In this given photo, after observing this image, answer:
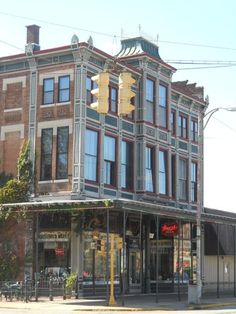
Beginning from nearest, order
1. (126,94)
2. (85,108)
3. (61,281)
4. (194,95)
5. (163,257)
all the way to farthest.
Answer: (126,94), (61,281), (85,108), (163,257), (194,95)

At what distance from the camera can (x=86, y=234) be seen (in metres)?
33.1

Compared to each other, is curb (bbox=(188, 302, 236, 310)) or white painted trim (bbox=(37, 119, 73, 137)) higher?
white painted trim (bbox=(37, 119, 73, 137))

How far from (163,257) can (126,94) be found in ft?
82.3

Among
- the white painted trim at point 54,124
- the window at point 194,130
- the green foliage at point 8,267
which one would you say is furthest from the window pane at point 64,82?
the window at point 194,130

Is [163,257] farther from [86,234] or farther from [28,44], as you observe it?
[28,44]

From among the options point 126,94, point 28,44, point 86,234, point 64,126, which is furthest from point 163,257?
point 126,94

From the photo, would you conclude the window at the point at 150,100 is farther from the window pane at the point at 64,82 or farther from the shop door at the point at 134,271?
the shop door at the point at 134,271

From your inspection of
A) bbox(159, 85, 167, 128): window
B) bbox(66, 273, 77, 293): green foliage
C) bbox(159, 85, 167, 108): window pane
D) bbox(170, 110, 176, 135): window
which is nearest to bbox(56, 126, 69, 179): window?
bbox(66, 273, 77, 293): green foliage

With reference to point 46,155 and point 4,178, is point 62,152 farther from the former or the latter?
point 4,178

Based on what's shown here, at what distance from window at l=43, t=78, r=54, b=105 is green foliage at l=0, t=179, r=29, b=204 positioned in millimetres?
4771

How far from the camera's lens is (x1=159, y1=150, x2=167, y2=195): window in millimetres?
40469

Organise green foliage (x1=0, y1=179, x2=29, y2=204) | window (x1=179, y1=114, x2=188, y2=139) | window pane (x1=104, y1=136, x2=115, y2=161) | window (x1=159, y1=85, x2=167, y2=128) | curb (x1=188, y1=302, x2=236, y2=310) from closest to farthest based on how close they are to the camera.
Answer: curb (x1=188, y1=302, x2=236, y2=310) → green foliage (x1=0, y1=179, x2=29, y2=204) → window pane (x1=104, y1=136, x2=115, y2=161) → window (x1=159, y1=85, x2=167, y2=128) → window (x1=179, y1=114, x2=188, y2=139)

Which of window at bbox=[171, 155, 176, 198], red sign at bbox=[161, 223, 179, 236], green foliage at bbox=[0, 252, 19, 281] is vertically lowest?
green foliage at bbox=[0, 252, 19, 281]

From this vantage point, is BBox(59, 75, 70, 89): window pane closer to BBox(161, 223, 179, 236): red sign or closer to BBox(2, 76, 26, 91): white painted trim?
BBox(2, 76, 26, 91): white painted trim
